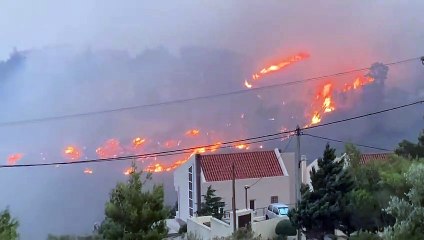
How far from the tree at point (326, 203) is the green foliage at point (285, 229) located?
111cm

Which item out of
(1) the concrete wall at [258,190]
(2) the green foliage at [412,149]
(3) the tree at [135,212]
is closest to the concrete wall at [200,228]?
(1) the concrete wall at [258,190]

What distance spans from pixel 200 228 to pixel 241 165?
8116 mm

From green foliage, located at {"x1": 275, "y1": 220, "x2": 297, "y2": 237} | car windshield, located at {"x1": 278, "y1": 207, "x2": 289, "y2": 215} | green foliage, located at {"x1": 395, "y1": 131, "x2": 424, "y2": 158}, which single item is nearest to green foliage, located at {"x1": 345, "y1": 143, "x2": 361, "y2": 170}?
green foliage, located at {"x1": 275, "y1": 220, "x2": 297, "y2": 237}

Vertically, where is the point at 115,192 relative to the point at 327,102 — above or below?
below

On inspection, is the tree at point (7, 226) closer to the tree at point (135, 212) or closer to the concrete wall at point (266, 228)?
the tree at point (135, 212)

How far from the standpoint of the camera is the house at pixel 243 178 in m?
26.1

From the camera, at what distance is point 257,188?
26.4 meters

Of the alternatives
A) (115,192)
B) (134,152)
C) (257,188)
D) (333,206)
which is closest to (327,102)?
(134,152)

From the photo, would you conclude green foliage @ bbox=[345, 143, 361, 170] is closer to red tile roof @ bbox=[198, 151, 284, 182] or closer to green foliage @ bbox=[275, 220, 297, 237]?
green foliage @ bbox=[275, 220, 297, 237]

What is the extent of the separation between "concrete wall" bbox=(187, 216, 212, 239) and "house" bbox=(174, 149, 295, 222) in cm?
503

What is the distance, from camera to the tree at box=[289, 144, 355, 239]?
15801 millimetres

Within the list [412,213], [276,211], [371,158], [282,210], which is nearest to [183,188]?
[276,211]

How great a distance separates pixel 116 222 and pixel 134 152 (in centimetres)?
4432

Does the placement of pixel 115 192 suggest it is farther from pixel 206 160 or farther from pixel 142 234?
pixel 206 160
